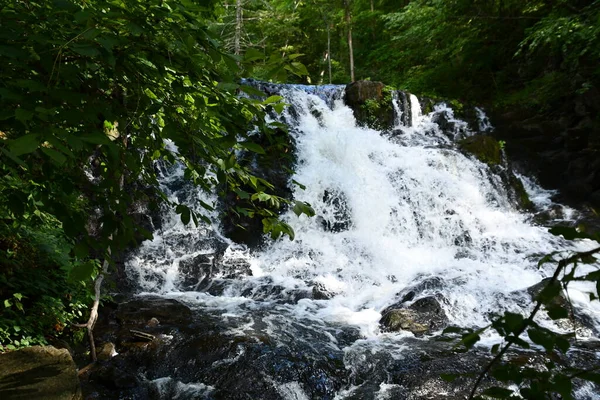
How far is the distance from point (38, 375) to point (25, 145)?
3.54 meters

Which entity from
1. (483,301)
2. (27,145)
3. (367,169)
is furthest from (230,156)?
(367,169)

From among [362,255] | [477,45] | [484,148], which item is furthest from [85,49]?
[477,45]

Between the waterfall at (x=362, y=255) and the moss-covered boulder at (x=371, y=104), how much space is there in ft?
1.09

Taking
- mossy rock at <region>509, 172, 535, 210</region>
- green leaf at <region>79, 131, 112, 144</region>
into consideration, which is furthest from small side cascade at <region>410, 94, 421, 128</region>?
green leaf at <region>79, 131, 112, 144</region>

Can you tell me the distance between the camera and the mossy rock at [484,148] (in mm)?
11492

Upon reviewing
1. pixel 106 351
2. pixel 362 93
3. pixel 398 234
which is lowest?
pixel 106 351

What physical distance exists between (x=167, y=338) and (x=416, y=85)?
15.4 meters

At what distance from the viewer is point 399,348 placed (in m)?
5.30

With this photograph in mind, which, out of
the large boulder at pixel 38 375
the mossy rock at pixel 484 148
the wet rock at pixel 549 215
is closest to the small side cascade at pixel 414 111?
the mossy rock at pixel 484 148

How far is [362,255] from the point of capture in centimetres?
928

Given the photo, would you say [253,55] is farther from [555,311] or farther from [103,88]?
[555,311]

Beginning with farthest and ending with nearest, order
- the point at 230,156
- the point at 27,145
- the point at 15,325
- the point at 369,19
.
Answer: the point at 369,19 → the point at 15,325 → the point at 230,156 → the point at 27,145

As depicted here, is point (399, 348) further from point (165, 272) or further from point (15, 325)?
point (165, 272)

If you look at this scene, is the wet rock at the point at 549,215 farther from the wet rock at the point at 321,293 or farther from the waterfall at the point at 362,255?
Result: the wet rock at the point at 321,293
